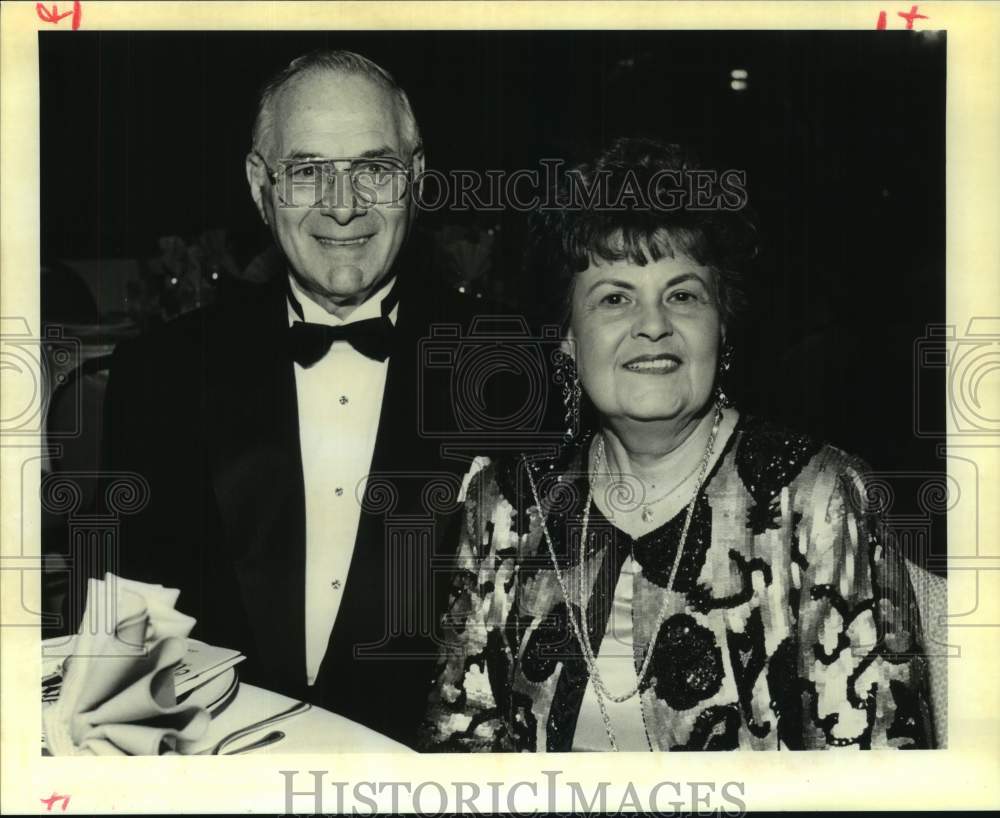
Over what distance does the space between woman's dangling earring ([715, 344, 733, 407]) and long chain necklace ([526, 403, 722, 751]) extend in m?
0.03

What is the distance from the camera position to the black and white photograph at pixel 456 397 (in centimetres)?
296

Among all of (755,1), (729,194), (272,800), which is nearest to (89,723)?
(272,800)

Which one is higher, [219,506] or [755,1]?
[755,1]

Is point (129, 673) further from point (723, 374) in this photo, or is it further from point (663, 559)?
point (723, 374)

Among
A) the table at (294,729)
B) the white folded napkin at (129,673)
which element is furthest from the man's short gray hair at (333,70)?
the table at (294,729)

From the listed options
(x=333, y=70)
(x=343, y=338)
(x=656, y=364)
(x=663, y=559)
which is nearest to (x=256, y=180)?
(x=333, y=70)

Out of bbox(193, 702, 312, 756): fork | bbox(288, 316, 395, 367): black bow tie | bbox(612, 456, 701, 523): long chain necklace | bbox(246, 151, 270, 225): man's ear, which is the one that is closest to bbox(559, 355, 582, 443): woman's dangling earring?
bbox(612, 456, 701, 523): long chain necklace

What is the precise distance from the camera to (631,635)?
2.99m

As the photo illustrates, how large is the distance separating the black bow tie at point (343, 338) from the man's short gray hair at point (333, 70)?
0.47m

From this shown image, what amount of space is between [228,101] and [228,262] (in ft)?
1.40

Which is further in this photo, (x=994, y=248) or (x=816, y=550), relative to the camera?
(x=994, y=248)

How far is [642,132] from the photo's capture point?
2.99m

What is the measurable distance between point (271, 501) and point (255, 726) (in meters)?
0.62

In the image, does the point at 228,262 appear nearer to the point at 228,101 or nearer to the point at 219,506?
the point at 228,101
